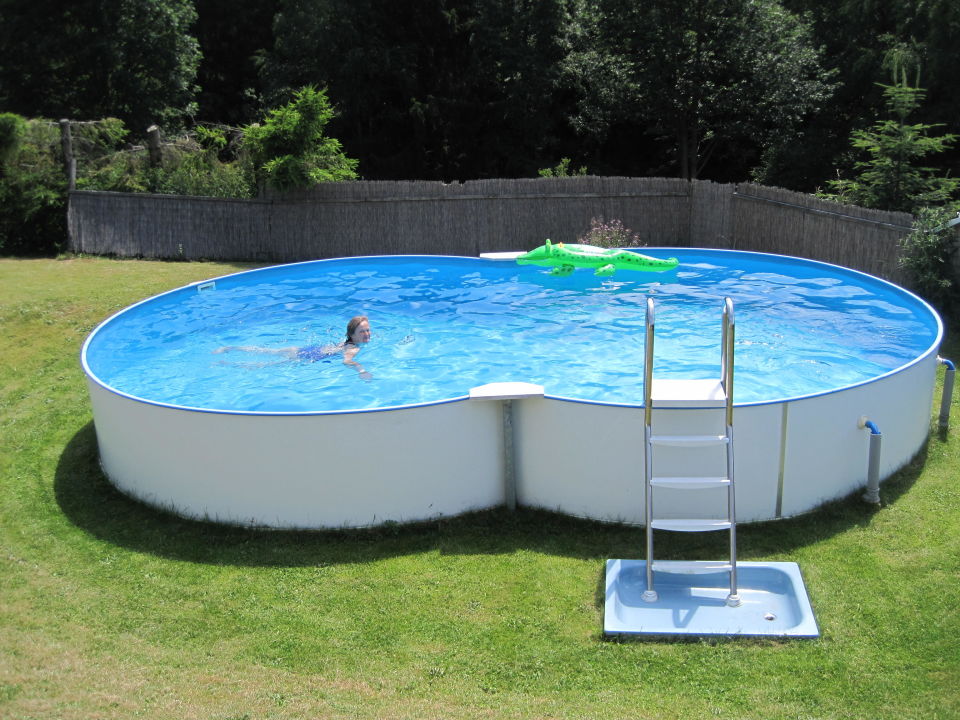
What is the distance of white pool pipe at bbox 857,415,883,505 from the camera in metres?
7.19

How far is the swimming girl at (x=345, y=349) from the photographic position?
11453mm

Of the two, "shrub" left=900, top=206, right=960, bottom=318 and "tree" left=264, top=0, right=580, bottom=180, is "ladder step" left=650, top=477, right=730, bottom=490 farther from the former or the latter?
"tree" left=264, top=0, right=580, bottom=180

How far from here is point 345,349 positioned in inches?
460

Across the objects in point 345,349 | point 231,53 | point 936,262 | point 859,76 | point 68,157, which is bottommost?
point 345,349

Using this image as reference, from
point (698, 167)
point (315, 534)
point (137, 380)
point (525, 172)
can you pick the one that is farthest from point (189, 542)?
point (698, 167)

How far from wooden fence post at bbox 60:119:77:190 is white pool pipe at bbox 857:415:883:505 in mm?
15887

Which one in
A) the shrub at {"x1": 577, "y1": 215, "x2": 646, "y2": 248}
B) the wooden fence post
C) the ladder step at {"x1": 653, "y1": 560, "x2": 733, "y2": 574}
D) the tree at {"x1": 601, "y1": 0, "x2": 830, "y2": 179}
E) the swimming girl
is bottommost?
the ladder step at {"x1": 653, "y1": 560, "x2": 733, "y2": 574}

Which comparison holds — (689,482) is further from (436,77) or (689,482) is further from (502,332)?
(436,77)

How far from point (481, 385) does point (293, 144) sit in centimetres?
926

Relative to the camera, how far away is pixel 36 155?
18.5 meters

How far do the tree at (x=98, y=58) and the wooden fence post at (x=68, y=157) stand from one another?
644 centimetres

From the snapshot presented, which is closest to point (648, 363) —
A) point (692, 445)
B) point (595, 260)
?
point (692, 445)

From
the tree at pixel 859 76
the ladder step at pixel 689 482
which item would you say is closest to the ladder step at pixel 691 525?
the ladder step at pixel 689 482

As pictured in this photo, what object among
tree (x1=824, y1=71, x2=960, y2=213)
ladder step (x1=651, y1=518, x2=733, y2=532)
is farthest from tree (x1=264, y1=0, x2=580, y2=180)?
ladder step (x1=651, y1=518, x2=733, y2=532)
